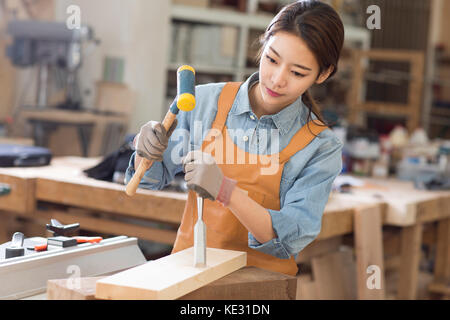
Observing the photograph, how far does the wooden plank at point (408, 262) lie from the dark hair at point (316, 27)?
5.40 ft

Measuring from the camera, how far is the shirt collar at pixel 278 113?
4.86ft

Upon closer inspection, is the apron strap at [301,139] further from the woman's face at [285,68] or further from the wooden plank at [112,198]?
the wooden plank at [112,198]

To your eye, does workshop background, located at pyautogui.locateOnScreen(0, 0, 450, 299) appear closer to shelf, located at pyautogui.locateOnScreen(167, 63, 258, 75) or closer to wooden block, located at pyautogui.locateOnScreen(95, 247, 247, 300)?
shelf, located at pyautogui.locateOnScreen(167, 63, 258, 75)

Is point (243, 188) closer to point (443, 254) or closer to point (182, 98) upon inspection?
point (182, 98)

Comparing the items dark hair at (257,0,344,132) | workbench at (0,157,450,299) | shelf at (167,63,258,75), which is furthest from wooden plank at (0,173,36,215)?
shelf at (167,63,258,75)

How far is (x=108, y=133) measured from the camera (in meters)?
4.30

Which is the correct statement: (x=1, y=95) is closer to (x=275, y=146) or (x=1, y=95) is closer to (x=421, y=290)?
(x=421, y=290)

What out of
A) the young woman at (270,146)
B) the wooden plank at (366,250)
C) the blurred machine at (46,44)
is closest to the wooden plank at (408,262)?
the wooden plank at (366,250)

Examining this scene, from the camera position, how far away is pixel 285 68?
1.32m

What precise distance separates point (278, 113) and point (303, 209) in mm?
249

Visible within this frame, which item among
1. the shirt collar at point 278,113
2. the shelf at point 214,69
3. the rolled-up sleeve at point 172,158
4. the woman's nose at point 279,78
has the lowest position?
the rolled-up sleeve at point 172,158

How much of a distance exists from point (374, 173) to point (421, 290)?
696 mm

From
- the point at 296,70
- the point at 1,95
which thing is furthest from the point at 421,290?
the point at 1,95

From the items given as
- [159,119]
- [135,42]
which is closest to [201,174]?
[135,42]
